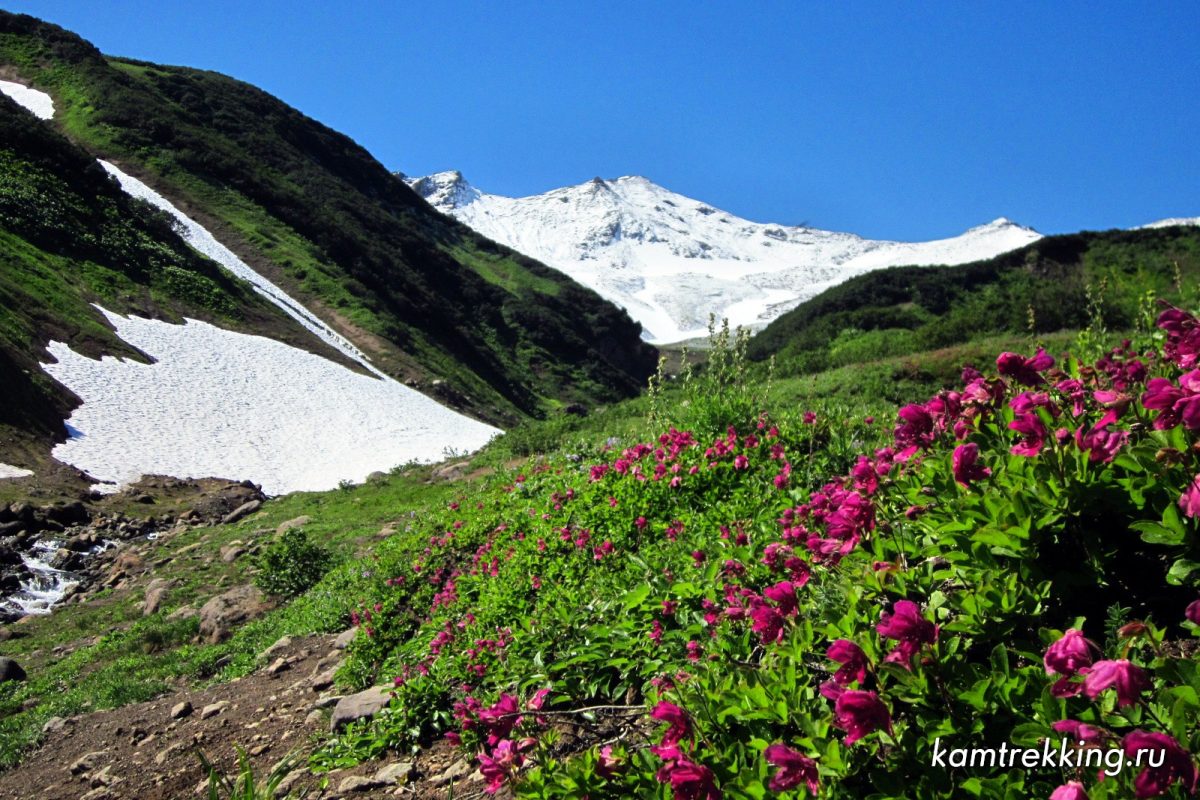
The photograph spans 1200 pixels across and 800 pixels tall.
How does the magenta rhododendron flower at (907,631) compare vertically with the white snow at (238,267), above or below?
below

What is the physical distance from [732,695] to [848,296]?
184ft

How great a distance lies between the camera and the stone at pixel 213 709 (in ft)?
18.2

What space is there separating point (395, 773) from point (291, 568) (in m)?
7.09

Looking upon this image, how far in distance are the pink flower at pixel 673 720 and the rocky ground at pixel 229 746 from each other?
132cm

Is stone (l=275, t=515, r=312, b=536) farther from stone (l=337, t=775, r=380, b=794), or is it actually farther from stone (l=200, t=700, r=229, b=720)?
stone (l=337, t=775, r=380, b=794)

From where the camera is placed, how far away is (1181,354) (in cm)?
200

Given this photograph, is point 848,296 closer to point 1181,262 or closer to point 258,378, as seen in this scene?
point 1181,262

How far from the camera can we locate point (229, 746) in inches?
186

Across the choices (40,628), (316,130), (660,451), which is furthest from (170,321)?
(316,130)

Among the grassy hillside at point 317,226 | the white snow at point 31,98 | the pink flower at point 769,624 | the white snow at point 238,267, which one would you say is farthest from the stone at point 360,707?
the white snow at point 31,98

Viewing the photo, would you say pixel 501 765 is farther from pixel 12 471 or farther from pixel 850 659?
pixel 12 471

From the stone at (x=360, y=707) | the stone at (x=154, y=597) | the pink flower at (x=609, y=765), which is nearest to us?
the pink flower at (x=609, y=765)

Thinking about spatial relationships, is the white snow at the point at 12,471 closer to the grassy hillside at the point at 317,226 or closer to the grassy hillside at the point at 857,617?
the grassy hillside at the point at 857,617

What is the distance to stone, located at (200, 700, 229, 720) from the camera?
18.2 ft
